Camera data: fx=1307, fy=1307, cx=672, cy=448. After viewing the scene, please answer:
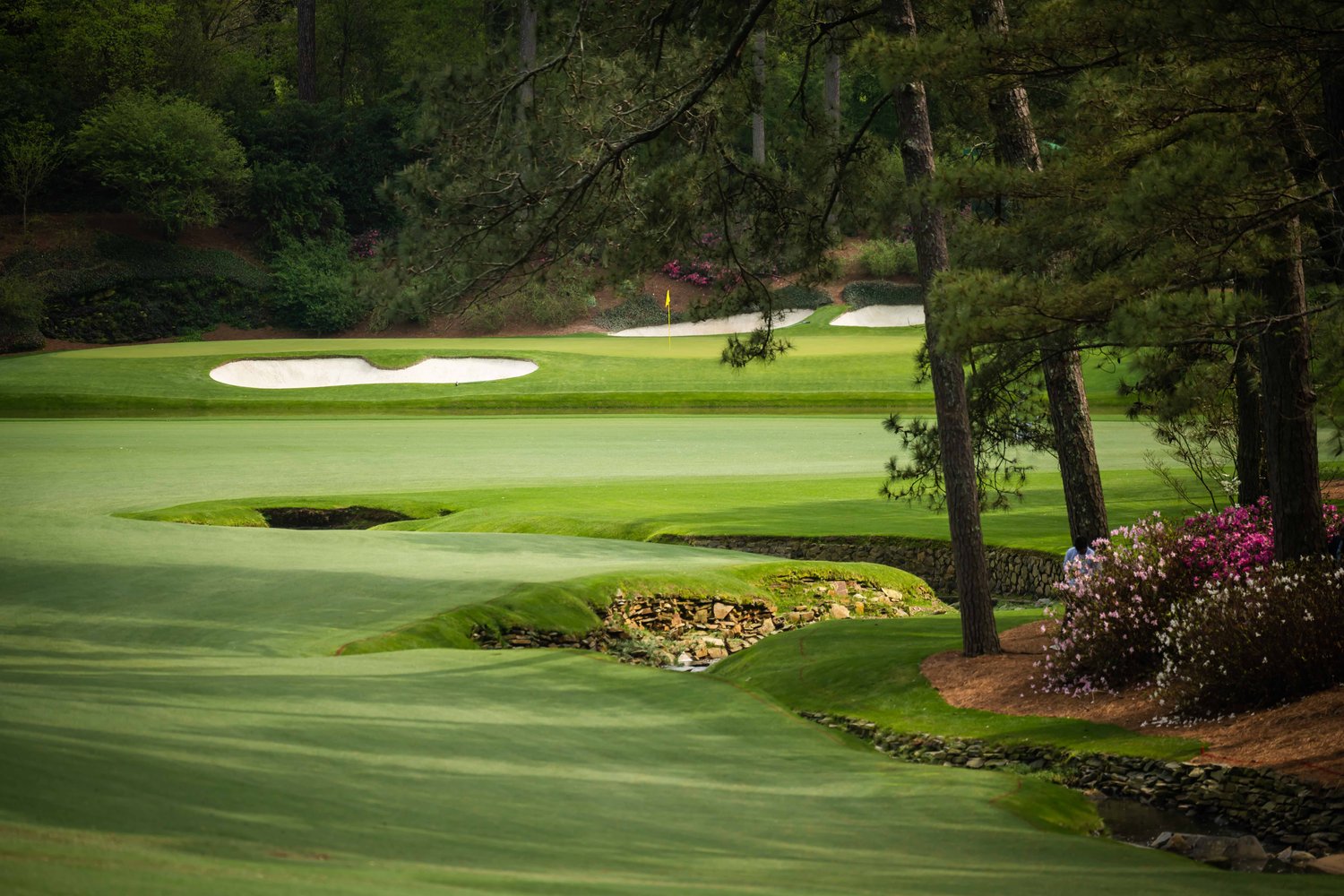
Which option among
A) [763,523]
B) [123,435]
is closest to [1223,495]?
[763,523]

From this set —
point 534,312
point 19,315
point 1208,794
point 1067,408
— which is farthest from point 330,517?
point 534,312

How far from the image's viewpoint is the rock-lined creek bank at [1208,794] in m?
7.66

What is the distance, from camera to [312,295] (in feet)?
212

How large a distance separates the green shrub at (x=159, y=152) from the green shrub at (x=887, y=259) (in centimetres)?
3230

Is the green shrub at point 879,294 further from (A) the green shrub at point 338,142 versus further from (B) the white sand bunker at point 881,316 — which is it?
(A) the green shrub at point 338,142

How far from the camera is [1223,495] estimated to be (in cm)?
2581

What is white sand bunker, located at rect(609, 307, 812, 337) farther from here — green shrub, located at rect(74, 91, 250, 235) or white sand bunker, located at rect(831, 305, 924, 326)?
green shrub, located at rect(74, 91, 250, 235)

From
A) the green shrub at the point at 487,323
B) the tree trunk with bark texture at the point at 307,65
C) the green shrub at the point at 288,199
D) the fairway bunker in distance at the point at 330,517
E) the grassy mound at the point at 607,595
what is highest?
the tree trunk with bark texture at the point at 307,65

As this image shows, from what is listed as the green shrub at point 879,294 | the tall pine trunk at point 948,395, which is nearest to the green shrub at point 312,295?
the green shrub at point 879,294

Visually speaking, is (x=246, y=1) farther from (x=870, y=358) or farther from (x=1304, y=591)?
(x=1304, y=591)

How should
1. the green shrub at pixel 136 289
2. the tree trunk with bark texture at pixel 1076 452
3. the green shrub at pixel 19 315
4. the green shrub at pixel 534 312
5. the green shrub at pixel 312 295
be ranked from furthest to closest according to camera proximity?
1. the green shrub at pixel 312 295
2. the green shrub at pixel 534 312
3. the green shrub at pixel 136 289
4. the green shrub at pixel 19 315
5. the tree trunk with bark texture at pixel 1076 452

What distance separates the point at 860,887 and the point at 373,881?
2045 mm

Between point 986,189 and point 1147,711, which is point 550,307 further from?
point 1147,711

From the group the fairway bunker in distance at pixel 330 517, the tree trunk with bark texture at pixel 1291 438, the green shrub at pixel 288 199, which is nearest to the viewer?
the tree trunk with bark texture at pixel 1291 438
